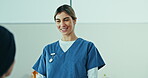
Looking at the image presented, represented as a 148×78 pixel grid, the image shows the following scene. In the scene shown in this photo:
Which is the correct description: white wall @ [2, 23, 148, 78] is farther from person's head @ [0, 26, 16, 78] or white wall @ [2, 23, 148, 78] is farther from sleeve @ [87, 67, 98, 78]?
person's head @ [0, 26, 16, 78]

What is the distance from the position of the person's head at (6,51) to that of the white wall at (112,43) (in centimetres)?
195

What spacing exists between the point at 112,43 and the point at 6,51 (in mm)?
2182

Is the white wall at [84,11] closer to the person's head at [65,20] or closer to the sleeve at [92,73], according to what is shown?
the person's head at [65,20]

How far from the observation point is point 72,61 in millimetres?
1666

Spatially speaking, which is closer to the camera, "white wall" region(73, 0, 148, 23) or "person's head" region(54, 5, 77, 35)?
"person's head" region(54, 5, 77, 35)

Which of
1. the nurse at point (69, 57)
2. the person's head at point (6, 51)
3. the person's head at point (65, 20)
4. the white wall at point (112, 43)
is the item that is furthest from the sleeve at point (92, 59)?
the white wall at point (112, 43)

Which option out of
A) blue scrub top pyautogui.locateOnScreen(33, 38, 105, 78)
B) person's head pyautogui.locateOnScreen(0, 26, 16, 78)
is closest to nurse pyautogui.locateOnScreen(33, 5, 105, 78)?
blue scrub top pyautogui.locateOnScreen(33, 38, 105, 78)

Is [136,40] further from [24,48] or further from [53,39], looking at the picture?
[24,48]

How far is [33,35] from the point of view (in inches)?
110

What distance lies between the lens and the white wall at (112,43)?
2789 millimetres

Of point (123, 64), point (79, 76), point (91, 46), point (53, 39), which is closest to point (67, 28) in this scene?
point (91, 46)

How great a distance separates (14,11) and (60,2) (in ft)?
1.81

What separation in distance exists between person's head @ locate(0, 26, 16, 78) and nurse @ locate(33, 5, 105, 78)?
2.71 feet

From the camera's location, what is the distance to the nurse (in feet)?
5.40
